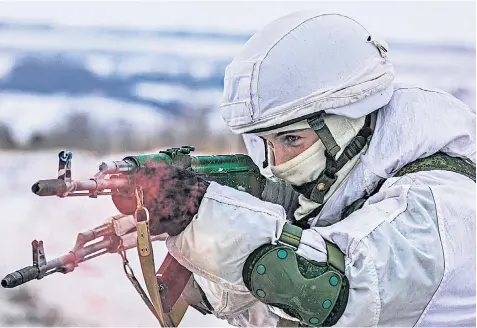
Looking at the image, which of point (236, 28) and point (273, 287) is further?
point (236, 28)

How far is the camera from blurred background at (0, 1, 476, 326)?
123cm

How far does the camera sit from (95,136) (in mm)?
1253

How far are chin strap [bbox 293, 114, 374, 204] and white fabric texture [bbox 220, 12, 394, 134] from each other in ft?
0.10

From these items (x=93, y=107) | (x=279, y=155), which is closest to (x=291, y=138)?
(x=279, y=155)

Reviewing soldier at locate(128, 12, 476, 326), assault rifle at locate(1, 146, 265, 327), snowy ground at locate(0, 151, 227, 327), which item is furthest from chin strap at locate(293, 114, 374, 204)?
snowy ground at locate(0, 151, 227, 327)

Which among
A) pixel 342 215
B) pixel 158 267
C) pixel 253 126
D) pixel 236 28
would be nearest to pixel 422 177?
pixel 342 215

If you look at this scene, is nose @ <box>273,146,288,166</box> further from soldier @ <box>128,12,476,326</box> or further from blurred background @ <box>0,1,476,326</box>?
blurred background @ <box>0,1,476,326</box>

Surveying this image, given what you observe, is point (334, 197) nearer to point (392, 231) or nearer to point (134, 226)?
point (392, 231)

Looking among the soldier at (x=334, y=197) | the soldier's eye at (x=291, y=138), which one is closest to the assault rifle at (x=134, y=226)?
the soldier at (x=334, y=197)

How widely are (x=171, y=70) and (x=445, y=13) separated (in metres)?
0.77

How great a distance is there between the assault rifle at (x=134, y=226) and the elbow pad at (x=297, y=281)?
0.15m

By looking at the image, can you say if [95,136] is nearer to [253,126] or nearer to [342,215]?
[253,126]

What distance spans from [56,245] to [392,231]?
0.51m

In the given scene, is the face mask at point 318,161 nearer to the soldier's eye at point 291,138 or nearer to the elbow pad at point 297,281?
the soldier's eye at point 291,138
